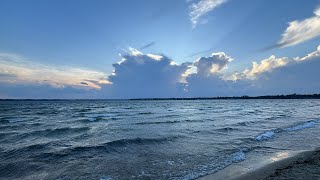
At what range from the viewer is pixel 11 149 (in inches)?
669

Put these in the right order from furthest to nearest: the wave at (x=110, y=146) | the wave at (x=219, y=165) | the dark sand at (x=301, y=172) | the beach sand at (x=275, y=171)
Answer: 1. the wave at (x=110, y=146)
2. the wave at (x=219, y=165)
3. the beach sand at (x=275, y=171)
4. the dark sand at (x=301, y=172)

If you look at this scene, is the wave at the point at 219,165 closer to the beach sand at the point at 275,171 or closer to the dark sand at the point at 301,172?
the beach sand at the point at 275,171

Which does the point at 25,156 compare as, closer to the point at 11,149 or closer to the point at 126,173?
the point at 11,149

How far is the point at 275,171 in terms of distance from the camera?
10.8 m

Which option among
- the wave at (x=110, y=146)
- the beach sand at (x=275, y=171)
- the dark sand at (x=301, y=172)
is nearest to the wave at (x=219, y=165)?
the beach sand at (x=275, y=171)

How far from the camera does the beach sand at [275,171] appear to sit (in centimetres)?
941

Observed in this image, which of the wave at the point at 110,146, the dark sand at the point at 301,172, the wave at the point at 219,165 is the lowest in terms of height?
the wave at the point at 219,165

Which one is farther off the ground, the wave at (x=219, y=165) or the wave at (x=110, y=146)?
the wave at (x=110, y=146)

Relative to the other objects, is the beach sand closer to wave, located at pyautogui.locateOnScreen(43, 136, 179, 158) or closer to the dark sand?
the dark sand

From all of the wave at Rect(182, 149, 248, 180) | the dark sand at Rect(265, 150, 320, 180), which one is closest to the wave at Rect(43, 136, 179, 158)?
the wave at Rect(182, 149, 248, 180)

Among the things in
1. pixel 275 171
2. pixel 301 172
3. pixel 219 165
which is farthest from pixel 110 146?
pixel 301 172

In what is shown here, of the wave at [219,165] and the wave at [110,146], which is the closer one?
the wave at [219,165]

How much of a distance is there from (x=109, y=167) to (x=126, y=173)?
142 centimetres

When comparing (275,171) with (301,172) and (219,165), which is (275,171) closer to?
(301,172)
